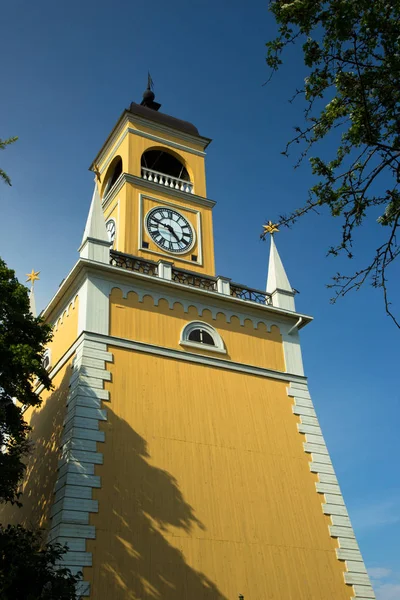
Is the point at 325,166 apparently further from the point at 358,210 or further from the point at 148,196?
the point at 148,196

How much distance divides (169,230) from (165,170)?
4.93m

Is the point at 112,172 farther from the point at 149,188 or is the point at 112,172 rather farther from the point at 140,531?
the point at 140,531

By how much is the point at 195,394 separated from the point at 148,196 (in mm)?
7784

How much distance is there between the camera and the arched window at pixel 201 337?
16.6 meters

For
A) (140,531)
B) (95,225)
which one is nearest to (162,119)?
(95,225)

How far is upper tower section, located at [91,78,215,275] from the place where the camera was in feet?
65.3

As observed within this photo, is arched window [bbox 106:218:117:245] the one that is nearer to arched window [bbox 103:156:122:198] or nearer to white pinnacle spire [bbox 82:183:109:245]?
arched window [bbox 103:156:122:198]

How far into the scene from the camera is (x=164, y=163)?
24.4m

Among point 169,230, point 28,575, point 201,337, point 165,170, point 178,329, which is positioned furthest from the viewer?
point 165,170

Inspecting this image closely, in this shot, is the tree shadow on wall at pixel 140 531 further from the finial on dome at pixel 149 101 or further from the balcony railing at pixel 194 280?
the finial on dome at pixel 149 101

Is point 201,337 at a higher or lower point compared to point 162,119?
lower

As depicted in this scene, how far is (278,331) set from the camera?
723 inches

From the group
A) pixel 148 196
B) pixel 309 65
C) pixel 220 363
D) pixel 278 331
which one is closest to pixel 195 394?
pixel 220 363

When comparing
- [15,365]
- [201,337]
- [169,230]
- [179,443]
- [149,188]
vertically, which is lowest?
[179,443]
